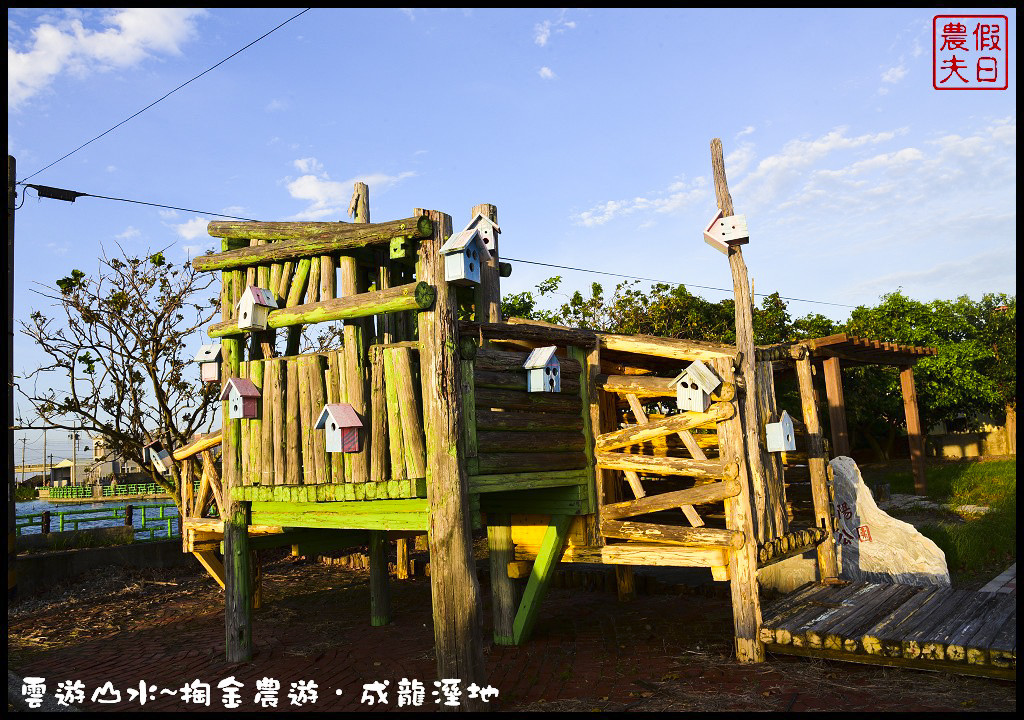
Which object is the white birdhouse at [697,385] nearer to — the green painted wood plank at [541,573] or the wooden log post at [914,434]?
the green painted wood plank at [541,573]

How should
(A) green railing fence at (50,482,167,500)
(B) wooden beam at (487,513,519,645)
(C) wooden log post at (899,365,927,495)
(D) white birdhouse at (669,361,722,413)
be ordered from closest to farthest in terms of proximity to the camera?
(D) white birdhouse at (669,361,722,413) → (B) wooden beam at (487,513,519,645) → (C) wooden log post at (899,365,927,495) → (A) green railing fence at (50,482,167,500)

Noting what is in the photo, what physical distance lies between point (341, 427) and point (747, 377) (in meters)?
4.29

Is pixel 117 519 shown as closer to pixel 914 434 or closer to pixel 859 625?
pixel 859 625

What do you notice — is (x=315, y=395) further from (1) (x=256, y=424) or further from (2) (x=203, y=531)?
(2) (x=203, y=531)

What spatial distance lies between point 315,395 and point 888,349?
1228 cm

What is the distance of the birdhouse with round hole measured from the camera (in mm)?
7141

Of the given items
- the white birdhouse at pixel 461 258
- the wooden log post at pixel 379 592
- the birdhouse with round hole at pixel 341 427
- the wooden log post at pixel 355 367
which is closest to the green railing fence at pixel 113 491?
the wooden log post at pixel 379 592

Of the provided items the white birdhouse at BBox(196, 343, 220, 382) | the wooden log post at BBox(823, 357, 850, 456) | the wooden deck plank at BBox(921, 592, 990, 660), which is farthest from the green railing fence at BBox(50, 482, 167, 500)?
the wooden deck plank at BBox(921, 592, 990, 660)

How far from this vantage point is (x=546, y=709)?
6.31 meters

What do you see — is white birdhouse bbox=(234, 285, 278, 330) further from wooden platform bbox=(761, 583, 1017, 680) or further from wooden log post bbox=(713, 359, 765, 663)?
wooden platform bbox=(761, 583, 1017, 680)

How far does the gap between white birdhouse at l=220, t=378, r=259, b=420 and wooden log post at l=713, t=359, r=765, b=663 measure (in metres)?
5.07

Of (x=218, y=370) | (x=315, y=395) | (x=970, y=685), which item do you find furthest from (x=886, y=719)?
(x=218, y=370)

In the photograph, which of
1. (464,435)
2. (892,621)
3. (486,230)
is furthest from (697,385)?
(892,621)

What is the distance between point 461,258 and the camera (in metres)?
6.69
